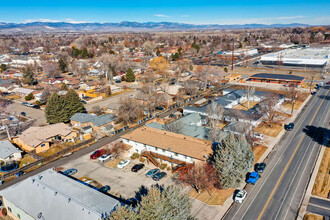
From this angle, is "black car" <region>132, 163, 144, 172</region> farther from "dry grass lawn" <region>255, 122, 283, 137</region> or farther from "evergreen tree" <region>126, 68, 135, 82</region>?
"evergreen tree" <region>126, 68, 135, 82</region>

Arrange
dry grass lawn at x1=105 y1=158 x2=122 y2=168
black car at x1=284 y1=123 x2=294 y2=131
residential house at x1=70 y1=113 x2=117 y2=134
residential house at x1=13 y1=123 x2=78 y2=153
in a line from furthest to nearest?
residential house at x1=70 y1=113 x2=117 y2=134 < black car at x1=284 y1=123 x2=294 y2=131 < residential house at x1=13 y1=123 x2=78 y2=153 < dry grass lawn at x1=105 y1=158 x2=122 y2=168

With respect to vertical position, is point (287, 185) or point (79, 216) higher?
point (79, 216)

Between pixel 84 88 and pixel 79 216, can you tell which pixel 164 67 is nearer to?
pixel 84 88

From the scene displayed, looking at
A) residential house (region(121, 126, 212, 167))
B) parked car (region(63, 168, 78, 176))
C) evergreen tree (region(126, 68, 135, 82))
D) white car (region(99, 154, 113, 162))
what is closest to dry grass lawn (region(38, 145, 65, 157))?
parked car (region(63, 168, 78, 176))

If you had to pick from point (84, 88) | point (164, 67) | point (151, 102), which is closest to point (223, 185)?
point (151, 102)

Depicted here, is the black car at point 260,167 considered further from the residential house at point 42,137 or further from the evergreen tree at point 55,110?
the evergreen tree at point 55,110

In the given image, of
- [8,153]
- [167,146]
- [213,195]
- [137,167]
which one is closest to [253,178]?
[213,195]
